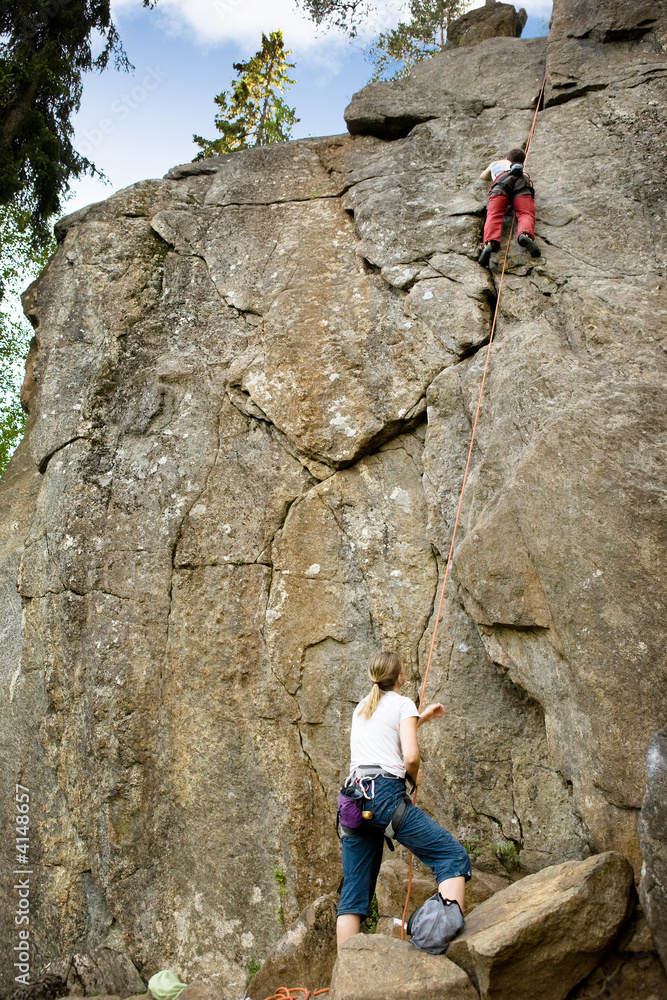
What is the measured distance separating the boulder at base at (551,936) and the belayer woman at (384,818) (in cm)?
43

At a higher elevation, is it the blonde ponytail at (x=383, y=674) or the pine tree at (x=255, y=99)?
the pine tree at (x=255, y=99)

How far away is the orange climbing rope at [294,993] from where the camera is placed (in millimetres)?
5412

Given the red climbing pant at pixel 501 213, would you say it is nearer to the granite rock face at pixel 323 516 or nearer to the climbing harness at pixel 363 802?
the granite rock face at pixel 323 516

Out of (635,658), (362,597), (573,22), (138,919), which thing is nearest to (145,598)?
(362,597)

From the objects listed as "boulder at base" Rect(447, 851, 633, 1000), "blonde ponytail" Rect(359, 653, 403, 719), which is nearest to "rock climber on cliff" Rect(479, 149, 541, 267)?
"blonde ponytail" Rect(359, 653, 403, 719)

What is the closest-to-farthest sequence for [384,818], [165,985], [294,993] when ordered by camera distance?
[384,818]
[294,993]
[165,985]

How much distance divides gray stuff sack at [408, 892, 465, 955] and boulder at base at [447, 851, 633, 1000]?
0.07m

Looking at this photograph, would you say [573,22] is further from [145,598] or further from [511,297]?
[145,598]

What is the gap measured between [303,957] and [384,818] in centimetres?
211

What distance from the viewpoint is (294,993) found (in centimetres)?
574

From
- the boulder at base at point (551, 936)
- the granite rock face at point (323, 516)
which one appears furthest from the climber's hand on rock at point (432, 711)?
the boulder at base at point (551, 936)

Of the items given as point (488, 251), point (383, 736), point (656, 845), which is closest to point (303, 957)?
point (383, 736)

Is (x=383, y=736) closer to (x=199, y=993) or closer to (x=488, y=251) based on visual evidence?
(x=199, y=993)

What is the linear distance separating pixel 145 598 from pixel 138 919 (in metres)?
3.16
